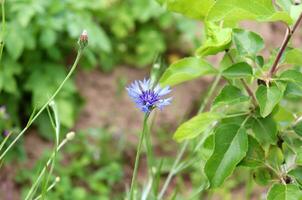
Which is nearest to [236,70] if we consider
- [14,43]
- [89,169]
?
[14,43]

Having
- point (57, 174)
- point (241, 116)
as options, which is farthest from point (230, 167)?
point (57, 174)

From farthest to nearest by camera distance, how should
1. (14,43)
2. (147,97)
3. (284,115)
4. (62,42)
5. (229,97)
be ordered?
(62,42), (14,43), (284,115), (229,97), (147,97)

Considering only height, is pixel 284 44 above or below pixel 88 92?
below

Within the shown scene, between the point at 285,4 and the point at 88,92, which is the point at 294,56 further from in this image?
the point at 88,92

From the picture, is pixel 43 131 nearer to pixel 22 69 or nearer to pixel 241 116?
pixel 22 69

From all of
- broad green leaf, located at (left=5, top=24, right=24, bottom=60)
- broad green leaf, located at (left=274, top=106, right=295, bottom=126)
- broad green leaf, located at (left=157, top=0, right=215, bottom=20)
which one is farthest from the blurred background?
broad green leaf, located at (left=157, top=0, right=215, bottom=20)
